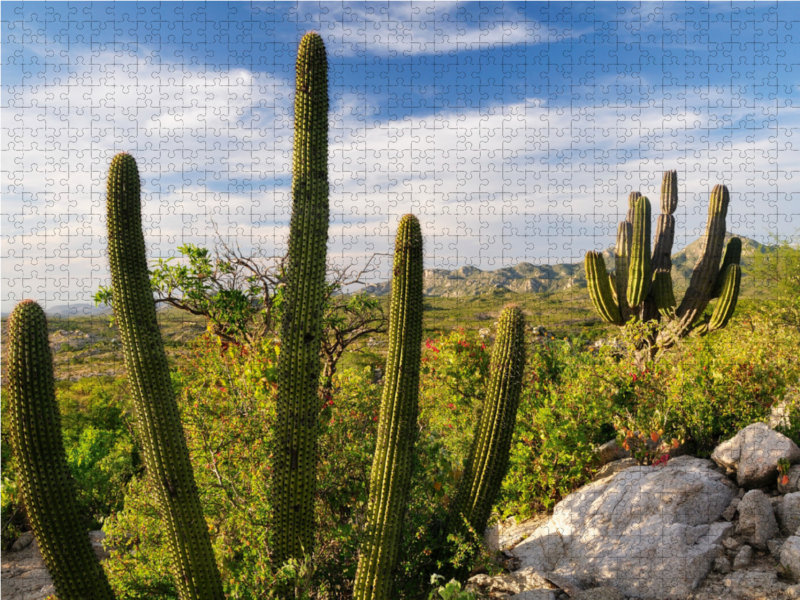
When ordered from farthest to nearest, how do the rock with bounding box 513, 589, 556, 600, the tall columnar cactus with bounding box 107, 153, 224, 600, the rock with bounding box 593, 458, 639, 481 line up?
the rock with bounding box 593, 458, 639, 481 < the rock with bounding box 513, 589, 556, 600 < the tall columnar cactus with bounding box 107, 153, 224, 600

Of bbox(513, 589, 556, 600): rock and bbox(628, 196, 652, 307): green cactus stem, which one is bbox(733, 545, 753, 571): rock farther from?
bbox(628, 196, 652, 307): green cactus stem

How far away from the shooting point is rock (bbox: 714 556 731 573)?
5579 millimetres

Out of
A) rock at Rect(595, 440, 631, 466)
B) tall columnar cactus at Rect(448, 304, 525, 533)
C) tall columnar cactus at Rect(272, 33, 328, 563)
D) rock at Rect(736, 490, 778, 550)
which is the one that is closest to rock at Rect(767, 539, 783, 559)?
rock at Rect(736, 490, 778, 550)

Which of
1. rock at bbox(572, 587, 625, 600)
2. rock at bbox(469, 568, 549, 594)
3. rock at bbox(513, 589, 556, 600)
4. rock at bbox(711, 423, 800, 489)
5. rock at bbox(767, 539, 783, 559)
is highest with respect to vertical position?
rock at bbox(711, 423, 800, 489)

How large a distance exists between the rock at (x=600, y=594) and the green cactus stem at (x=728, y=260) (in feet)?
40.0

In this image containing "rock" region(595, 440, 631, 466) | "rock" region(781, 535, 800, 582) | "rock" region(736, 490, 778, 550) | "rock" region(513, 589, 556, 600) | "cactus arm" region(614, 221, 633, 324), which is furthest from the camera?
"cactus arm" region(614, 221, 633, 324)

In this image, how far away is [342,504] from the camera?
5898 mm

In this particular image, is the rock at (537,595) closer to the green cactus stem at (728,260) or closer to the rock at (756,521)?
the rock at (756,521)

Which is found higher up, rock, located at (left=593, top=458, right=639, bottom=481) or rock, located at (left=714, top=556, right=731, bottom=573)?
rock, located at (left=593, top=458, right=639, bottom=481)

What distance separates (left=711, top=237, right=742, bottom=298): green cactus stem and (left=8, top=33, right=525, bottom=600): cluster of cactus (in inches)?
539

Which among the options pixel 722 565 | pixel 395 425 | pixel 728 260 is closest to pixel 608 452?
pixel 722 565

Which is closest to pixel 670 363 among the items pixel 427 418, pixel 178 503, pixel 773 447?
pixel 773 447

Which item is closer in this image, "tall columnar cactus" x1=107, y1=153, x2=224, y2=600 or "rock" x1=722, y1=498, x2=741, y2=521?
"tall columnar cactus" x1=107, y1=153, x2=224, y2=600

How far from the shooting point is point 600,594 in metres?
5.30
